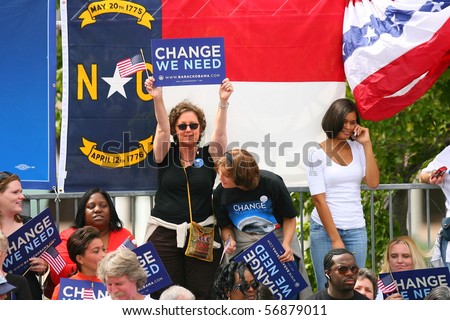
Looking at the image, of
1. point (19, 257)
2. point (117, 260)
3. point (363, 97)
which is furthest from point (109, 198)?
point (363, 97)

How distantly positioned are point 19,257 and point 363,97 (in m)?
3.30

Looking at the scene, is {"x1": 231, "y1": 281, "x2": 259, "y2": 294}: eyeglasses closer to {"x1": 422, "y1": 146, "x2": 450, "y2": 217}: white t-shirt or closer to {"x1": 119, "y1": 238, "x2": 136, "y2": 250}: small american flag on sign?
{"x1": 119, "y1": 238, "x2": 136, "y2": 250}: small american flag on sign

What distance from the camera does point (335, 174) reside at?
33.0 feet

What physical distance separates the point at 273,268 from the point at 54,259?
169 centimetres

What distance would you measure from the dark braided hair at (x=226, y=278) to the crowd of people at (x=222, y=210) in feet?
0.03

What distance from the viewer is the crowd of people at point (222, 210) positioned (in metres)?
9.43

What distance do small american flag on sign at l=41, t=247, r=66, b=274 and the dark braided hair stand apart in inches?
48.0

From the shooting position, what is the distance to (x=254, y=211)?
32.0 feet

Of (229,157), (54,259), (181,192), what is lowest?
(54,259)

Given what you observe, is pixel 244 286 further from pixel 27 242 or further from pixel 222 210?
pixel 27 242

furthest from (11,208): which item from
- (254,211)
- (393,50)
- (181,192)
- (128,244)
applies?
(393,50)

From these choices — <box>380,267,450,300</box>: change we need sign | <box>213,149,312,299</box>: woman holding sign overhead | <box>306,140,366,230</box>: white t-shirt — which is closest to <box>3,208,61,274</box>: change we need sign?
<box>213,149,312,299</box>: woman holding sign overhead

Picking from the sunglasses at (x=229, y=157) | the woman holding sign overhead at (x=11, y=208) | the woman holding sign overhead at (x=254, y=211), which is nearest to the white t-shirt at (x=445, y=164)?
the woman holding sign overhead at (x=254, y=211)
